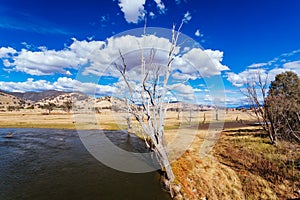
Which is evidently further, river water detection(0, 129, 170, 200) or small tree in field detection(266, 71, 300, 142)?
small tree in field detection(266, 71, 300, 142)

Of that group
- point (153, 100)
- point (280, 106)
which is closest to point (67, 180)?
point (153, 100)

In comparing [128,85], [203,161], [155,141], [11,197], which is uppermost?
[128,85]

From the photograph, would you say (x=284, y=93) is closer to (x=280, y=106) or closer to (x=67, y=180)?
(x=280, y=106)

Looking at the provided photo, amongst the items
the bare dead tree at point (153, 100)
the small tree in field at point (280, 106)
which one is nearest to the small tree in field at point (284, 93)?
the small tree in field at point (280, 106)

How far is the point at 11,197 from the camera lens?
11.8 metres

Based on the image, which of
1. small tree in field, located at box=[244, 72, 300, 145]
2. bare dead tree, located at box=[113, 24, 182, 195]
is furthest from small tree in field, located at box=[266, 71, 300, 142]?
bare dead tree, located at box=[113, 24, 182, 195]

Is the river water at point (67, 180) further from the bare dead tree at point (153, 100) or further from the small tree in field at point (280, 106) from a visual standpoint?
the small tree in field at point (280, 106)

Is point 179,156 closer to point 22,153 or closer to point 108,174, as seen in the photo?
point 108,174

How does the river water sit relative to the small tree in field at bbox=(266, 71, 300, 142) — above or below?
below

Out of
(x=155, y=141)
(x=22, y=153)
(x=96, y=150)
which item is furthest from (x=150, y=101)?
(x=22, y=153)

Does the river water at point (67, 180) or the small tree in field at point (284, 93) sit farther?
the small tree in field at point (284, 93)

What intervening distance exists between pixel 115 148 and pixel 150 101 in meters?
15.2

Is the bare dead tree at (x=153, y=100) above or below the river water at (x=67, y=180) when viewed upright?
above

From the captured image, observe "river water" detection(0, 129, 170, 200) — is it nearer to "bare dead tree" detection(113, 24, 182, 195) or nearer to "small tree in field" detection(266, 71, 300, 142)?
"bare dead tree" detection(113, 24, 182, 195)
